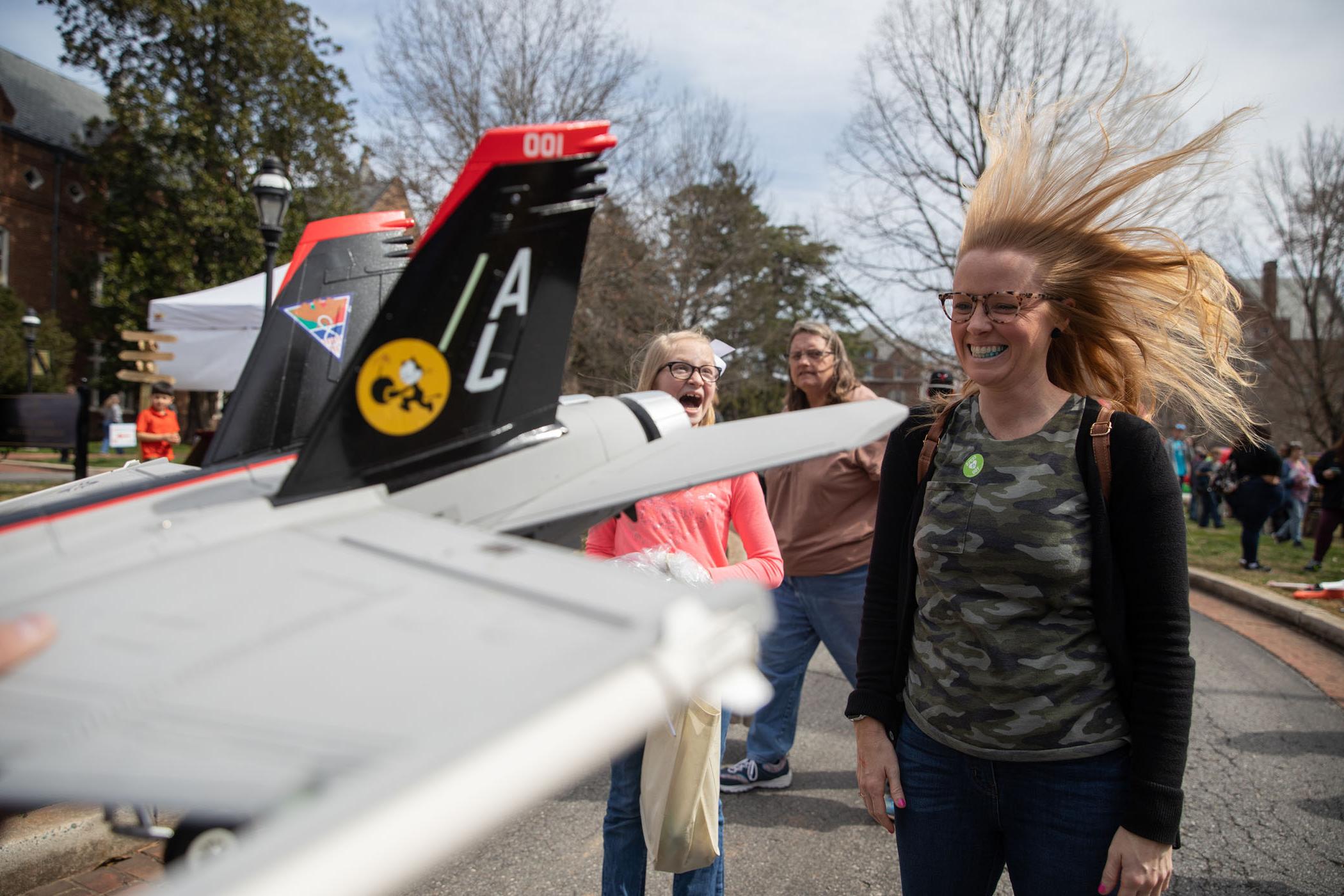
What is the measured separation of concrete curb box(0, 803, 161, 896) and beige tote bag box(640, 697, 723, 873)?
80.4 inches

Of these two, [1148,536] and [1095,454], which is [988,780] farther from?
[1095,454]

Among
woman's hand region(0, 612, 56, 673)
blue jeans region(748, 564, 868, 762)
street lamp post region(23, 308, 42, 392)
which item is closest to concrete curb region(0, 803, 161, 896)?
woman's hand region(0, 612, 56, 673)

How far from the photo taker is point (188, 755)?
699mm

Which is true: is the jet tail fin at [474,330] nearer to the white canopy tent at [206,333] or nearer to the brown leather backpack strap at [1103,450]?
the brown leather backpack strap at [1103,450]

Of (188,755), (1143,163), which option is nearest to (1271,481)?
(1143,163)

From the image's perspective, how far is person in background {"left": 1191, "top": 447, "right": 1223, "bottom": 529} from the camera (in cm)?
1734

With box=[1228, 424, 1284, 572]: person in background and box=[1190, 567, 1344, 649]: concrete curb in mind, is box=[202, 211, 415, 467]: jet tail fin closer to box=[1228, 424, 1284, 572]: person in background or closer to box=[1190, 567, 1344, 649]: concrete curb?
box=[1190, 567, 1344, 649]: concrete curb

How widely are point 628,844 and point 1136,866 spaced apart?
1333mm

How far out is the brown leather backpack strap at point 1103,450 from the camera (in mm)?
1656

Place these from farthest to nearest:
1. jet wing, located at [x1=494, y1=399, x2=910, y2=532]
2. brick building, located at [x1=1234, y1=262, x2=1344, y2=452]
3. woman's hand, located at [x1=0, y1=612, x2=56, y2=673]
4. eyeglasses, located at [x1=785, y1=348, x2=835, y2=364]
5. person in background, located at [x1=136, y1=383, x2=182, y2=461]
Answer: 1. brick building, located at [x1=1234, y1=262, x2=1344, y2=452]
2. person in background, located at [x1=136, y1=383, x2=182, y2=461]
3. eyeglasses, located at [x1=785, y1=348, x2=835, y2=364]
4. jet wing, located at [x1=494, y1=399, x2=910, y2=532]
5. woman's hand, located at [x1=0, y1=612, x2=56, y2=673]

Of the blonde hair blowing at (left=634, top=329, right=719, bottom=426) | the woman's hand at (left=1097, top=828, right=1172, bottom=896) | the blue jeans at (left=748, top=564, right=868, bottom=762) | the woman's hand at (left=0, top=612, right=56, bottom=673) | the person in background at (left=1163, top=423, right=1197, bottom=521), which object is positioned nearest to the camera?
the woman's hand at (left=0, top=612, right=56, bottom=673)

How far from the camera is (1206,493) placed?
17.4 meters

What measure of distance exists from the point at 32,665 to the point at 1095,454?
1.86m

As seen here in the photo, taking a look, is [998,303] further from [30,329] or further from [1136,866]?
[30,329]
